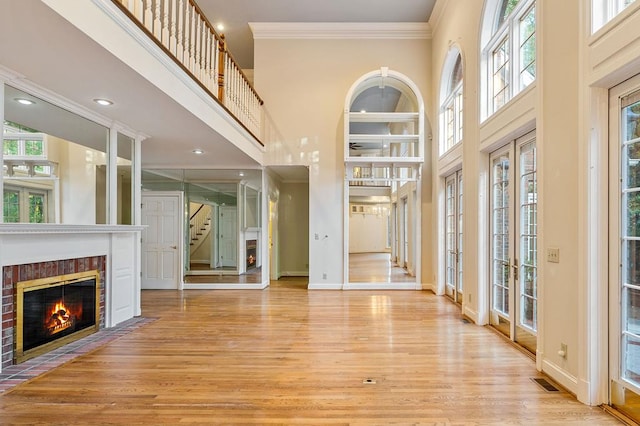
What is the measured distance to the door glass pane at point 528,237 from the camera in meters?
3.60

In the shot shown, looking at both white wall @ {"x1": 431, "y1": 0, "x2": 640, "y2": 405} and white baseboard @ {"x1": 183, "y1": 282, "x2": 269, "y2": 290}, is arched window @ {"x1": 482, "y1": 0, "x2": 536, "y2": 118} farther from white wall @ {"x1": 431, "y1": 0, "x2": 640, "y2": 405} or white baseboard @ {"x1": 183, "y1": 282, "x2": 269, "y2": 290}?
white baseboard @ {"x1": 183, "y1": 282, "x2": 269, "y2": 290}

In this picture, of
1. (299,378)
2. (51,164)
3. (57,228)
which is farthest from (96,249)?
(299,378)

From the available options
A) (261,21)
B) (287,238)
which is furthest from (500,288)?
(261,21)

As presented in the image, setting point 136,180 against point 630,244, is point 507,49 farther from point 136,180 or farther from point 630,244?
point 136,180

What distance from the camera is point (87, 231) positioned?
4.15 m

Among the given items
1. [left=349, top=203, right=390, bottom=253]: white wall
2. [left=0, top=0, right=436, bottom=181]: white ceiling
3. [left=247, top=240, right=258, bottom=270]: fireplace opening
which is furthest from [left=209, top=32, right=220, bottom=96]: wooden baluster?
[left=349, top=203, right=390, bottom=253]: white wall

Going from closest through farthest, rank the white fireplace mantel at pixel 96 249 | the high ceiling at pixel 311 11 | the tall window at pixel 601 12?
the tall window at pixel 601 12 → the white fireplace mantel at pixel 96 249 → the high ceiling at pixel 311 11

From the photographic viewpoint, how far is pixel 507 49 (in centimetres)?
415

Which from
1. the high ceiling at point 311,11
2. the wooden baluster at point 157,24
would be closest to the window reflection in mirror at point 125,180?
the wooden baluster at point 157,24

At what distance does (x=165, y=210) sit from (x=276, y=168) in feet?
7.90

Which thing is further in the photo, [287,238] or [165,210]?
[287,238]

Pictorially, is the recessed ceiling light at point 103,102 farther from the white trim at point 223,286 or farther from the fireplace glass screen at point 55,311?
the white trim at point 223,286

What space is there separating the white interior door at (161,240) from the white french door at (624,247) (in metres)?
6.80

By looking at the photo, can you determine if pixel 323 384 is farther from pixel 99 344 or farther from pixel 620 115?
pixel 620 115
